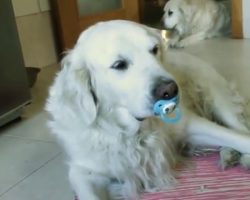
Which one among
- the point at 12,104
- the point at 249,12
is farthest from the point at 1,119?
the point at 249,12

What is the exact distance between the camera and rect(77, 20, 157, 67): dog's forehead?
3.58 ft

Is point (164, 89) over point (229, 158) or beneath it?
over

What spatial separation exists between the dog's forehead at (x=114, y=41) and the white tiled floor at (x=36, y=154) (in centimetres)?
45

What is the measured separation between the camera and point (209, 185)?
1251 mm

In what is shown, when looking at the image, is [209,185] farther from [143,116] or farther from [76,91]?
[76,91]

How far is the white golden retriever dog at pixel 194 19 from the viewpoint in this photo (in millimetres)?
3480

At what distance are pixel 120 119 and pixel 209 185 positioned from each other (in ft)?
1.06

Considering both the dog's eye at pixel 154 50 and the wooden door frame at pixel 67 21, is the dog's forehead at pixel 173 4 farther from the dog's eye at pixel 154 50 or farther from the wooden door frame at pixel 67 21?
the dog's eye at pixel 154 50

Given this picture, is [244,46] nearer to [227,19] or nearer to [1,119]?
[227,19]

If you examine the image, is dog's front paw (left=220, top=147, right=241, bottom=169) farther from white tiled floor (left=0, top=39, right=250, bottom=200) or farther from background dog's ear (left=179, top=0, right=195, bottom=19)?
background dog's ear (left=179, top=0, right=195, bottom=19)

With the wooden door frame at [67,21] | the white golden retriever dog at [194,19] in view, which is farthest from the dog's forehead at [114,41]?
the white golden retriever dog at [194,19]

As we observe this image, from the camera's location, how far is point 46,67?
2973 mm

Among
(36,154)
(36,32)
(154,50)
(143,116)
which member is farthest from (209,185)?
(36,32)

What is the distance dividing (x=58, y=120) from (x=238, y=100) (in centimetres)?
67
